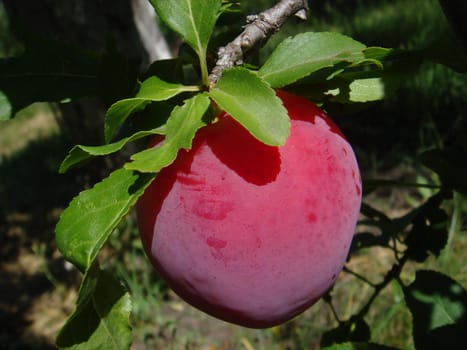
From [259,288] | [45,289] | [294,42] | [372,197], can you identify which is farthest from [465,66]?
[45,289]

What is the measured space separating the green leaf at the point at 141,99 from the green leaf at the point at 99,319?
0.12 m

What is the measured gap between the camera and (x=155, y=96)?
466 mm

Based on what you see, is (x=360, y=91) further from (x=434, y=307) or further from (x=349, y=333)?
(x=349, y=333)

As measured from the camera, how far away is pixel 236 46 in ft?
1.54

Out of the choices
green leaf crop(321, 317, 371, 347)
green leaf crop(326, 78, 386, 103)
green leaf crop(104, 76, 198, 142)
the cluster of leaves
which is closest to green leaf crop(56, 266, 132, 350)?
the cluster of leaves

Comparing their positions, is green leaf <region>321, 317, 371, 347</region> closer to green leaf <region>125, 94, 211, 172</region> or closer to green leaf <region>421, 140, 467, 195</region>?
green leaf <region>421, 140, 467, 195</region>

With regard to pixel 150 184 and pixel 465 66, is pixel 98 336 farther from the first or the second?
pixel 465 66

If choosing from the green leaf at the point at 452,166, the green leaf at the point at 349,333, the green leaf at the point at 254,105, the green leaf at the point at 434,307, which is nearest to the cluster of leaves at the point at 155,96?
the green leaf at the point at 254,105

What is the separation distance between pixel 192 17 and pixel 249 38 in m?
0.05

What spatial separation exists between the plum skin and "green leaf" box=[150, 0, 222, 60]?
7 centimetres

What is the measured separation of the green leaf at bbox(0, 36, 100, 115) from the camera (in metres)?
0.55

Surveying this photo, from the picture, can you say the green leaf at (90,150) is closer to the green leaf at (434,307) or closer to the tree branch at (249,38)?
the tree branch at (249,38)

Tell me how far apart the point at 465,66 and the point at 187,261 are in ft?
0.99

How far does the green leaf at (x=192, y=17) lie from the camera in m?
0.47
